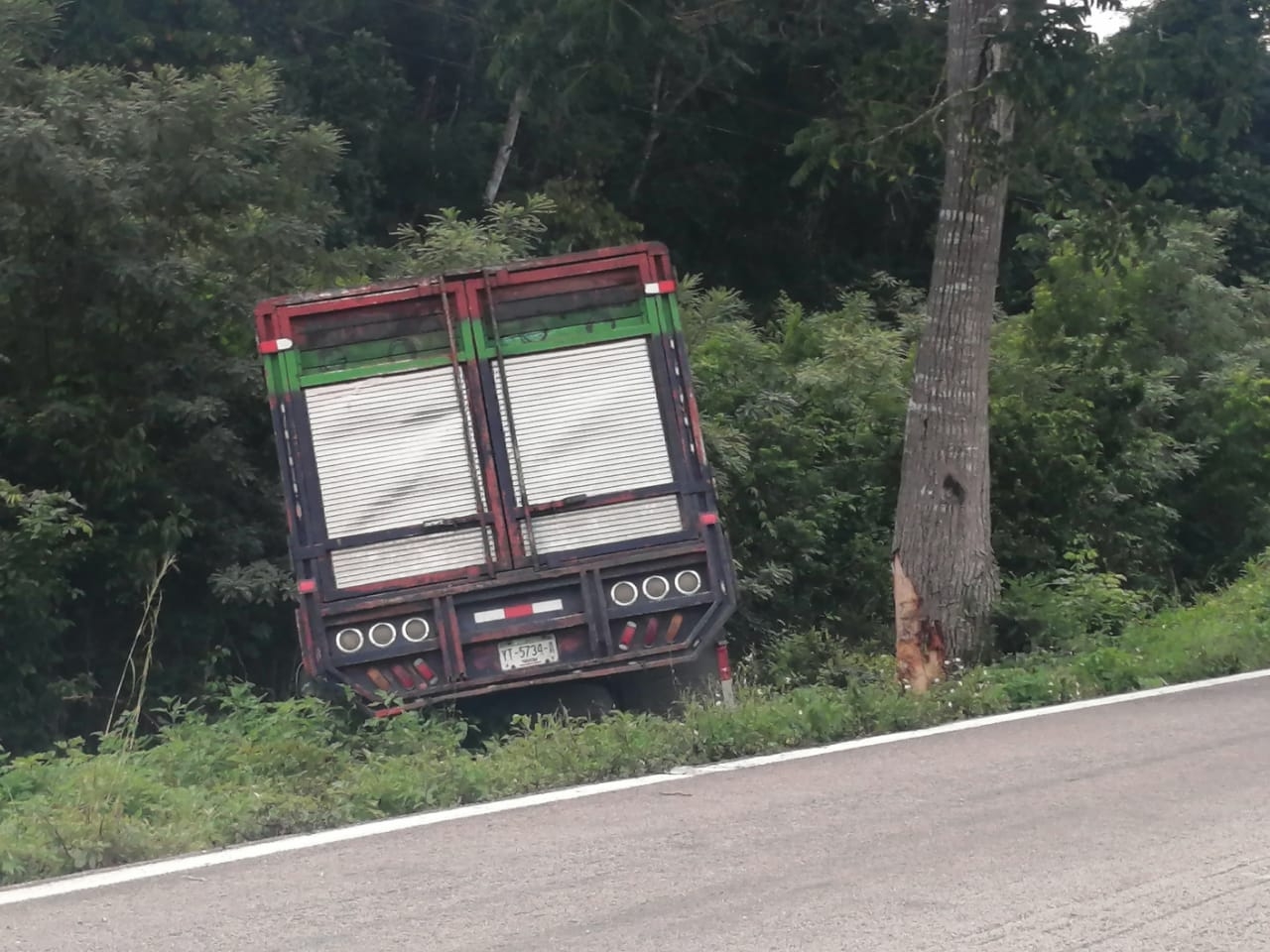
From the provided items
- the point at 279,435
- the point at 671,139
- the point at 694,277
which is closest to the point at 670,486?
the point at 279,435

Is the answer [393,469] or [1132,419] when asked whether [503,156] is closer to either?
[1132,419]

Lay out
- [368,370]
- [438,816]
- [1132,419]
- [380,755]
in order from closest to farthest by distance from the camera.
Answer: [438,816], [380,755], [368,370], [1132,419]

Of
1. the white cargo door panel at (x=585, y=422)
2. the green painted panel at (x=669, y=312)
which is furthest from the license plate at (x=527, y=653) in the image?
the green painted panel at (x=669, y=312)

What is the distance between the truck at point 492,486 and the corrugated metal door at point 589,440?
10mm

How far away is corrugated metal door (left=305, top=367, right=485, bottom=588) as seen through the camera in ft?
32.0

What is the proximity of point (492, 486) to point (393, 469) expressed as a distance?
23.9 inches

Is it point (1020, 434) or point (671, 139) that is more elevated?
point (671, 139)

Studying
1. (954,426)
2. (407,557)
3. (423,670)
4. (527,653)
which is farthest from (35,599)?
(954,426)

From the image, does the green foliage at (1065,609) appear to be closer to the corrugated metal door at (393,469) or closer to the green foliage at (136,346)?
the corrugated metal door at (393,469)

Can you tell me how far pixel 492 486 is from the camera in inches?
388

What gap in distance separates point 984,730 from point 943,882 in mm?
3301

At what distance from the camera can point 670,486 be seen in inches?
394

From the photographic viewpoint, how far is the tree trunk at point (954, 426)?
467 inches

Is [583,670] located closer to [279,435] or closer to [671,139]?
[279,435]
